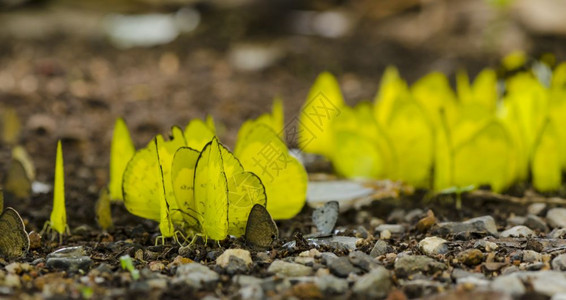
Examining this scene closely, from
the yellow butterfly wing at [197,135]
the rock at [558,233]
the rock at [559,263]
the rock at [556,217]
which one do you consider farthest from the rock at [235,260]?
the rock at [556,217]

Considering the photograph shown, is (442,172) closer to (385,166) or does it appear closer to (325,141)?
(385,166)

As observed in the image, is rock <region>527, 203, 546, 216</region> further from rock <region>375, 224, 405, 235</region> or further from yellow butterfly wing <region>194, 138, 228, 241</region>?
yellow butterfly wing <region>194, 138, 228, 241</region>

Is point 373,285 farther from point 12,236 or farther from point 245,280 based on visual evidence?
point 12,236

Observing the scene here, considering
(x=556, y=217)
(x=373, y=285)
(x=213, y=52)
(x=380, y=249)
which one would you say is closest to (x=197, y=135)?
(x=380, y=249)

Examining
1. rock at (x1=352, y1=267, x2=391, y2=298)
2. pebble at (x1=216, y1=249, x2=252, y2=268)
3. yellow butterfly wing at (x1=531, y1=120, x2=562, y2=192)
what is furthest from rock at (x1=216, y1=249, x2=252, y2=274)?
yellow butterfly wing at (x1=531, y1=120, x2=562, y2=192)

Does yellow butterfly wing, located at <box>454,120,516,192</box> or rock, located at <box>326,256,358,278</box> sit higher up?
yellow butterfly wing, located at <box>454,120,516,192</box>

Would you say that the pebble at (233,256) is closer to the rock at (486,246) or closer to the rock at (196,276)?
the rock at (196,276)
